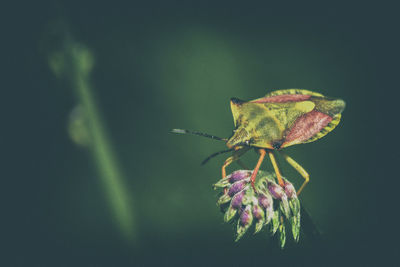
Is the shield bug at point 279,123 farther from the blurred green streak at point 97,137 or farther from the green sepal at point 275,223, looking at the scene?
the blurred green streak at point 97,137

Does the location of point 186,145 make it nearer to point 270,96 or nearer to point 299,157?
point 299,157

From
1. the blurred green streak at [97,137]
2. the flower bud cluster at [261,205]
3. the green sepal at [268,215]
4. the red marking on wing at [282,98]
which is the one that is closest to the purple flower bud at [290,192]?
the flower bud cluster at [261,205]

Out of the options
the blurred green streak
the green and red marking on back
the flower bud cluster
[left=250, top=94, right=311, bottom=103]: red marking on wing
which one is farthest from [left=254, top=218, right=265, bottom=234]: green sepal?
the blurred green streak

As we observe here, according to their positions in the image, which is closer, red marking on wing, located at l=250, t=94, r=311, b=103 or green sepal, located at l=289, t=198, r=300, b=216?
green sepal, located at l=289, t=198, r=300, b=216

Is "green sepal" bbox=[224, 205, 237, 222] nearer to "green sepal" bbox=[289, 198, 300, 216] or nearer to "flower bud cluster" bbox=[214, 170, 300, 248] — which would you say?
"flower bud cluster" bbox=[214, 170, 300, 248]

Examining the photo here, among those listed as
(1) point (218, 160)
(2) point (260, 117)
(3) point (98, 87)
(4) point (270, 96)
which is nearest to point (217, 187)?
(2) point (260, 117)

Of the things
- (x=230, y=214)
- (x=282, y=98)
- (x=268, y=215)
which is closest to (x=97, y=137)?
(x=282, y=98)

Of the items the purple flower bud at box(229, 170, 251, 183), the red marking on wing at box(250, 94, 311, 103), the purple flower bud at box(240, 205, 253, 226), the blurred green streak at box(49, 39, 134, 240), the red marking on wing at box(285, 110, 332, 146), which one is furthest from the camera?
the blurred green streak at box(49, 39, 134, 240)
